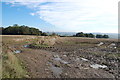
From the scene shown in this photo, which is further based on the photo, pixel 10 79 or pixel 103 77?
pixel 103 77

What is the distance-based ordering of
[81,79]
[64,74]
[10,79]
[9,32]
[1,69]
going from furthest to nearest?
[9,32] < [64,74] < [81,79] < [1,69] < [10,79]

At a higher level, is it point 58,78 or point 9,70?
point 9,70

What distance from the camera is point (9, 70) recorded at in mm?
7250

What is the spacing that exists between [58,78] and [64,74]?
2.69 ft

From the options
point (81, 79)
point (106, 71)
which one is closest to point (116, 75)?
point (106, 71)

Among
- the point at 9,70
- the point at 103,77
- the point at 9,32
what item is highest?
the point at 9,32

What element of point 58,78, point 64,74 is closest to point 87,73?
point 64,74

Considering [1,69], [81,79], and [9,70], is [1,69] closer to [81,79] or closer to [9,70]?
[9,70]

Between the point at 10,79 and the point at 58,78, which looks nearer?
the point at 10,79

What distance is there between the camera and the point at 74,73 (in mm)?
8523

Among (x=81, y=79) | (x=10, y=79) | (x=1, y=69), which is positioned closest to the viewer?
(x=10, y=79)

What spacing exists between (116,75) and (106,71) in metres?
0.94

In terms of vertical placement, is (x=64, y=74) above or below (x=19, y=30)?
below

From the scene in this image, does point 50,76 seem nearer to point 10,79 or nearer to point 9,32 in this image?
point 10,79
